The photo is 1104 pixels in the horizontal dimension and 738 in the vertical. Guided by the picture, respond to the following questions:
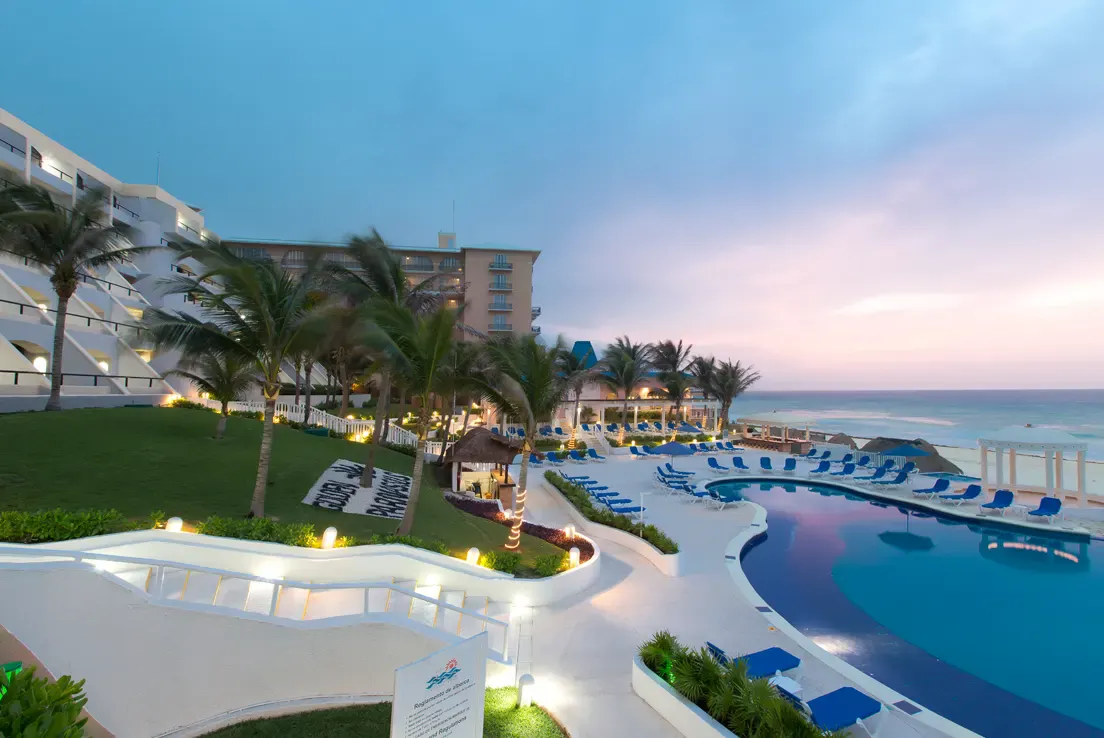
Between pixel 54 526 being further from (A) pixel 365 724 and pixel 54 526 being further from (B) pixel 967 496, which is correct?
(B) pixel 967 496

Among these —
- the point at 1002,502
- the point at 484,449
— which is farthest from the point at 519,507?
→ the point at 1002,502

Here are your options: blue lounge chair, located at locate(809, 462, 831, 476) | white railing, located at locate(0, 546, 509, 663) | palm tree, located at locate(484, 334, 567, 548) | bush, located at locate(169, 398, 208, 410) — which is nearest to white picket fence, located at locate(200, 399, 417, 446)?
bush, located at locate(169, 398, 208, 410)

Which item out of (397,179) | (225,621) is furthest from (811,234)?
(397,179)

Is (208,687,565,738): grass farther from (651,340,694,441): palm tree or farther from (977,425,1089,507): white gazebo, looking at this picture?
(651,340,694,441): palm tree

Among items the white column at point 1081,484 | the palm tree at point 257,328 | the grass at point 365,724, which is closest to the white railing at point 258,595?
the grass at point 365,724

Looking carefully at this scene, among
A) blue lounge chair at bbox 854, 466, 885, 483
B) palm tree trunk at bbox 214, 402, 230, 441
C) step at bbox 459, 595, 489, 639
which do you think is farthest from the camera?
blue lounge chair at bbox 854, 466, 885, 483

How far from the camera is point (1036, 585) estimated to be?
34.1ft

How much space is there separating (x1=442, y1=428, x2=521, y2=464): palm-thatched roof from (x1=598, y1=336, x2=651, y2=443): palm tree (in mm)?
17455

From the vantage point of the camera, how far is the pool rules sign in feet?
10.6

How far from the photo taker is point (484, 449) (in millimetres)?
14133

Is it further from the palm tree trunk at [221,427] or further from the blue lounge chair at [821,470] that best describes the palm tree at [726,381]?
the palm tree trunk at [221,427]

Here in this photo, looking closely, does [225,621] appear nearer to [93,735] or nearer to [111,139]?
[93,735]

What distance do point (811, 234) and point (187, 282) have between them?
24374mm

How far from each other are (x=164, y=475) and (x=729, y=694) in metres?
11.1
